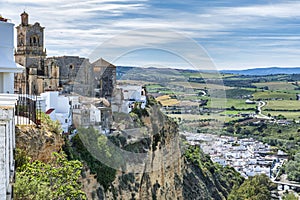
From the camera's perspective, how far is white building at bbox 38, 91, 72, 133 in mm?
19998

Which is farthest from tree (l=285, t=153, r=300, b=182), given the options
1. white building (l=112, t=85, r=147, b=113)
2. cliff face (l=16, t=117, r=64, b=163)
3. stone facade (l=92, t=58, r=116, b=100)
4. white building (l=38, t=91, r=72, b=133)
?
cliff face (l=16, t=117, r=64, b=163)

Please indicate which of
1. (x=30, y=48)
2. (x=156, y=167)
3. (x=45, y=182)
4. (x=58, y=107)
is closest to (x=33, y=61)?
(x=30, y=48)

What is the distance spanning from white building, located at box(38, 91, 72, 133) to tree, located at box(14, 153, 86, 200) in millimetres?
8197

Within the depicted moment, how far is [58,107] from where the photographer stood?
69.1 ft

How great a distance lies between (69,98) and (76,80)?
533 centimetres

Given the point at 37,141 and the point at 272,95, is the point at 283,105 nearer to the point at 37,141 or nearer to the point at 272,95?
the point at 272,95

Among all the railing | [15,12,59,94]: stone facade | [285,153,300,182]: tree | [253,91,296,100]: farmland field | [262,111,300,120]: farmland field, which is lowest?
[285,153,300,182]: tree

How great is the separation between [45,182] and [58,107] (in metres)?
11.0

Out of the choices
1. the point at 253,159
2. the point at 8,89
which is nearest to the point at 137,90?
the point at 8,89

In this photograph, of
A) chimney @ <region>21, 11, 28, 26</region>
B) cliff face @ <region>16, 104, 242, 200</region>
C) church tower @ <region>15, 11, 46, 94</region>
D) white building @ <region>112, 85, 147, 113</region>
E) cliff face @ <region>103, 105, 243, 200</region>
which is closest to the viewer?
A: cliff face @ <region>16, 104, 242, 200</region>

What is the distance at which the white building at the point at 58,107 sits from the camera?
20.0 m

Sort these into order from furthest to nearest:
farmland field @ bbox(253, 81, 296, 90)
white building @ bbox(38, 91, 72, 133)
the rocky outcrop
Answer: farmland field @ bbox(253, 81, 296, 90) → white building @ bbox(38, 91, 72, 133) → the rocky outcrop

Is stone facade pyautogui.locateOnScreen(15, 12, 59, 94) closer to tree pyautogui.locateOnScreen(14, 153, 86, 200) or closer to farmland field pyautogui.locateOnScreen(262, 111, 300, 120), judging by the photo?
tree pyautogui.locateOnScreen(14, 153, 86, 200)

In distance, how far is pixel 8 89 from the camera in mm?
15852
